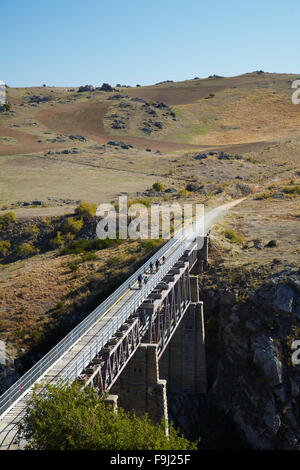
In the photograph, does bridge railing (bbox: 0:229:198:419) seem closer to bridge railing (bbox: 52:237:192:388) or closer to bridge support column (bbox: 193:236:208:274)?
bridge railing (bbox: 52:237:192:388)

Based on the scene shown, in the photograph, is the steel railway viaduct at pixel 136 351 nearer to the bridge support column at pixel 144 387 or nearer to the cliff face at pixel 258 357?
the bridge support column at pixel 144 387

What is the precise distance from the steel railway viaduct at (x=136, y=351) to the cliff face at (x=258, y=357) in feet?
7.01

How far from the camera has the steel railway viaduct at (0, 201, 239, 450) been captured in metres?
22.0

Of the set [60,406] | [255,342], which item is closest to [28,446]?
[60,406]

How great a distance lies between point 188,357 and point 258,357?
6.72m

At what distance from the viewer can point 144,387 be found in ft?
91.9

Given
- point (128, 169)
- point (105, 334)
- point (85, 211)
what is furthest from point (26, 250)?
point (128, 169)

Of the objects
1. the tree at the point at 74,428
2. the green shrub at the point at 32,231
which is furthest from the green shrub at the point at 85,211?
the tree at the point at 74,428

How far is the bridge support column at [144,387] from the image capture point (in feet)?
91.2

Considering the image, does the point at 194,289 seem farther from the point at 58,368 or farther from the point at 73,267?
the point at 58,368

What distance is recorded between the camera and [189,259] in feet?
136

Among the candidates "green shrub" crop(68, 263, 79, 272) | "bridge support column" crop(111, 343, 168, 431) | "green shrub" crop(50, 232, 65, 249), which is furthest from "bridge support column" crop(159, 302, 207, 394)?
"green shrub" crop(50, 232, 65, 249)

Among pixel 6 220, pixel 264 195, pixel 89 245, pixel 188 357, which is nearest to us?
pixel 188 357

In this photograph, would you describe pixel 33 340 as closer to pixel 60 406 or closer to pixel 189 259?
pixel 189 259
